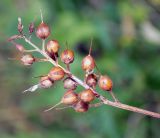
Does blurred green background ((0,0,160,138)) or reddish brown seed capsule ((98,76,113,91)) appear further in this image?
blurred green background ((0,0,160,138))

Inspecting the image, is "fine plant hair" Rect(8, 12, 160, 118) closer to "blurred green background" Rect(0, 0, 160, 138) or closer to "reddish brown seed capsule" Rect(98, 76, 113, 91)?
"reddish brown seed capsule" Rect(98, 76, 113, 91)

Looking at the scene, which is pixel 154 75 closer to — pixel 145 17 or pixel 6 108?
pixel 145 17

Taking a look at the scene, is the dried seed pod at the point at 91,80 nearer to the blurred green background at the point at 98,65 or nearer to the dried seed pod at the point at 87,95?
the dried seed pod at the point at 87,95

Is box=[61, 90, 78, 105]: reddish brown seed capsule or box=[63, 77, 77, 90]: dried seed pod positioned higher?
box=[63, 77, 77, 90]: dried seed pod

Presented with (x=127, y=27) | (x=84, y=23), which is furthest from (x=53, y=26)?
(x=127, y=27)

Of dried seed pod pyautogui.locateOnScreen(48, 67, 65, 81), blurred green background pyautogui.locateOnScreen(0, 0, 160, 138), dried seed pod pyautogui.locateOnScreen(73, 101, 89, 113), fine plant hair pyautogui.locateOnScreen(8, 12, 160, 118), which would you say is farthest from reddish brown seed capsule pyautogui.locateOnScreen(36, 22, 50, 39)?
blurred green background pyautogui.locateOnScreen(0, 0, 160, 138)

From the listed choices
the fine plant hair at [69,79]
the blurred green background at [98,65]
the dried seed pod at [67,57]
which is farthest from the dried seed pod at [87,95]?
the blurred green background at [98,65]

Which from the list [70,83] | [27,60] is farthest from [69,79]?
[27,60]

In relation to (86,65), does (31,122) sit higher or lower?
lower
